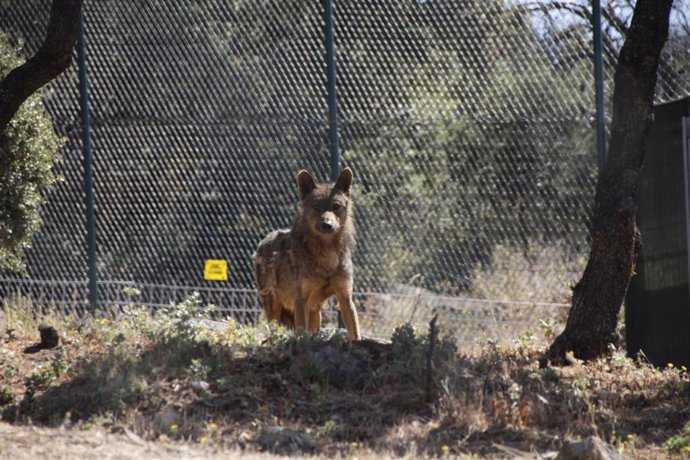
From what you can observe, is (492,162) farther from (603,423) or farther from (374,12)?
(603,423)

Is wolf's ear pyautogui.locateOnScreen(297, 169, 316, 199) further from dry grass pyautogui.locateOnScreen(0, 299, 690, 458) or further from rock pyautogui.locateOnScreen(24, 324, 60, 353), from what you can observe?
rock pyautogui.locateOnScreen(24, 324, 60, 353)

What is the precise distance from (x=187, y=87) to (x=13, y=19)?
256 centimetres

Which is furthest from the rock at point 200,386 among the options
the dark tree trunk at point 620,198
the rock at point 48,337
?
the dark tree trunk at point 620,198

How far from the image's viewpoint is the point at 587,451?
5.50 metres

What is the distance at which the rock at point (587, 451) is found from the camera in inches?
216

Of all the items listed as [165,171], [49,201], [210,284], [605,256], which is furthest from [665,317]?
[49,201]

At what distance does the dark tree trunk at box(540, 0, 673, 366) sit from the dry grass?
307mm

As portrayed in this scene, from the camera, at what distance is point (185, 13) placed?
38.8ft

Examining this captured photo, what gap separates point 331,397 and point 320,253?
253cm

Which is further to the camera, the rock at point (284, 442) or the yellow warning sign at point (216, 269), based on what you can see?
the yellow warning sign at point (216, 269)

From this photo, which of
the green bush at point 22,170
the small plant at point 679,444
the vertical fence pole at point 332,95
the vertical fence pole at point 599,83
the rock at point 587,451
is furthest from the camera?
the vertical fence pole at point 332,95

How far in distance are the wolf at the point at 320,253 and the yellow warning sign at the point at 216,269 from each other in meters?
2.11

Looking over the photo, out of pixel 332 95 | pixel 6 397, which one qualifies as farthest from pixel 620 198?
pixel 6 397

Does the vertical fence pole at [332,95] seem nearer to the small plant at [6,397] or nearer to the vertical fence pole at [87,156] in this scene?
the vertical fence pole at [87,156]
